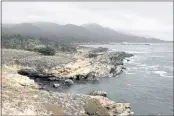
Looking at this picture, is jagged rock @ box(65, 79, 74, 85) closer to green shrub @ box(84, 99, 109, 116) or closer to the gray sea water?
the gray sea water

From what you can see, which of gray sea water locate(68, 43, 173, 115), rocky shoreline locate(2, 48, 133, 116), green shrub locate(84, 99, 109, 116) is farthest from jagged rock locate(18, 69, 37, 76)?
green shrub locate(84, 99, 109, 116)

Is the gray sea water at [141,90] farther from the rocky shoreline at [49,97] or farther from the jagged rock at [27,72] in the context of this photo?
the jagged rock at [27,72]

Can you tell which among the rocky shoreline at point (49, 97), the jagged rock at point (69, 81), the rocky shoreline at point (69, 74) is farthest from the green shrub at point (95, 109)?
the jagged rock at point (69, 81)

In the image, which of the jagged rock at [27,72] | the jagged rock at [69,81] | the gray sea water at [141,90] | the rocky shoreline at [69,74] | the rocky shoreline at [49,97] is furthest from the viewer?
the jagged rock at [27,72]

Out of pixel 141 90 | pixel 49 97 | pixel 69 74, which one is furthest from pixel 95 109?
pixel 69 74

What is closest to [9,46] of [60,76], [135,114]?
[60,76]

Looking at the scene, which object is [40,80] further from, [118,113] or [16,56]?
[118,113]

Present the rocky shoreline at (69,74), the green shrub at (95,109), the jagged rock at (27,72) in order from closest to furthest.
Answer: the green shrub at (95,109)
the rocky shoreline at (69,74)
the jagged rock at (27,72)

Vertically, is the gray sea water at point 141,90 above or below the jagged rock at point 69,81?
below
